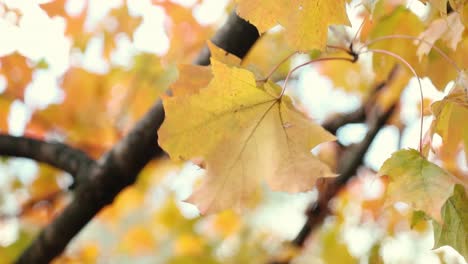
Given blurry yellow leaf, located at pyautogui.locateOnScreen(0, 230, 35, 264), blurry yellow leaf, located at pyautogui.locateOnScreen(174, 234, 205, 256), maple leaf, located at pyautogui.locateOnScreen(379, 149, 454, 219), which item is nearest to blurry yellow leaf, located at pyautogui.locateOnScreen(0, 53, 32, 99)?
blurry yellow leaf, located at pyautogui.locateOnScreen(0, 230, 35, 264)

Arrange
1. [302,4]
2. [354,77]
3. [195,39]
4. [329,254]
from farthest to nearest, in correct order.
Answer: [354,77] → [329,254] → [195,39] → [302,4]

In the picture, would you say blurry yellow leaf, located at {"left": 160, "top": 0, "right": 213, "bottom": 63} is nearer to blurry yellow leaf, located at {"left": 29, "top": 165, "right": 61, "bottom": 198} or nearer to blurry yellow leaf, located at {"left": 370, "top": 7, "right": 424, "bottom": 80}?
blurry yellow leaf, located at {"left": 370, "top": 7, "right": 424, "bottom": 80}

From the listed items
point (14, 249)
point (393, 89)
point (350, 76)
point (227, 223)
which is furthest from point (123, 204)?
point (393, 89)

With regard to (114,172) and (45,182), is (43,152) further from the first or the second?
(45,182)

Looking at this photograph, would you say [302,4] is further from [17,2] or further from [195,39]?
[195,39]

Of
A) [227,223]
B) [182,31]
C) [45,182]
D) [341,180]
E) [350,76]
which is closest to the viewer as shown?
[182,31]

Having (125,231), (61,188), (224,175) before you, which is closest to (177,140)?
(224,175)
